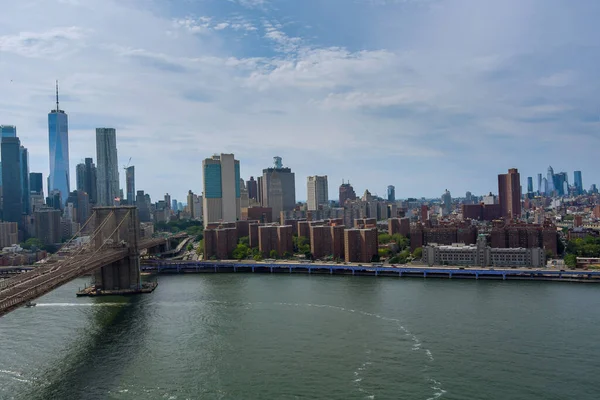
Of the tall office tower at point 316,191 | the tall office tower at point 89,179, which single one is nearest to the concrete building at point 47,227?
the tall office tower at point 89,179

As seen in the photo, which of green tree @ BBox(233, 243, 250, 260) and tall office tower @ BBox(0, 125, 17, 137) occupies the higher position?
tall office tower @ BBox(0, 125, 17, 137)

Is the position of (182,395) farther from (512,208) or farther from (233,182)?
(512,208)

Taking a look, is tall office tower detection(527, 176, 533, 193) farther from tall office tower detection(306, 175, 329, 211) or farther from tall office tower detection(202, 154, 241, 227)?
tall office tower detection(202, 154, 241, 227)

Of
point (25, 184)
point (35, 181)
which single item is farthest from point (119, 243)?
point (35, 181)

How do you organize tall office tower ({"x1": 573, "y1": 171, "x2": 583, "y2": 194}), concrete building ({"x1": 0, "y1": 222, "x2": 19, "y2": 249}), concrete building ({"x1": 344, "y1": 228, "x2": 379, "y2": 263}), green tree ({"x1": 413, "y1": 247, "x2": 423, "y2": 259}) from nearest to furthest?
concrete building ({"x1": 344, "y1": 228, "x2": 379, "y2": 263}) → green tree ({"x1": 413, "y1": 247, "x2": 423, "y2": 259}) → concrete building ({"x1": 0, "y1": 222, "x2": 19, "y2": 249}) → tall office tower ({"x1": 573, "y1": 171, "x2": 583, "y2": 194})

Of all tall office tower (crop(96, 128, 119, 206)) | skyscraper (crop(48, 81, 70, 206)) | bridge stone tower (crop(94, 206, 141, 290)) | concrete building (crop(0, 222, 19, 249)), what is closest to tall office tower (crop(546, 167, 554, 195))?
tall office tower (crop(96, 128, 119, 206))

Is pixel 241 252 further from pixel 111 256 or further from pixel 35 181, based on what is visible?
pixel 35 181

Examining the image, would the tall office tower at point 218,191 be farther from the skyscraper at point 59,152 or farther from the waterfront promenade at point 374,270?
the skyscraper at point 59,152
